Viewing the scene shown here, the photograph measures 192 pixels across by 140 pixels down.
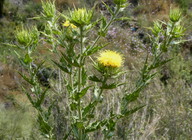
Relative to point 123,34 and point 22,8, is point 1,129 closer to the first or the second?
point 123,34

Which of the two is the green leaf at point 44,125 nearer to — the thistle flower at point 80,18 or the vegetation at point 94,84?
the vegetation at point 94,84

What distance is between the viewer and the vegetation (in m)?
1.25

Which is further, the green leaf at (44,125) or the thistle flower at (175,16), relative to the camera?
the green leaf at (44,125)

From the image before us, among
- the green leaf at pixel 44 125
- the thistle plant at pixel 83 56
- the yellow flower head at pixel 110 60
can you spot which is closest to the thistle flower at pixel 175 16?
the thistle plant at pixel 83 56

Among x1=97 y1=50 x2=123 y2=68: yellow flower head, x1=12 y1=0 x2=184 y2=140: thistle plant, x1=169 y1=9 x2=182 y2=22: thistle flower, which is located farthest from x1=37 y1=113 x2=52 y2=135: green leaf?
x1=169 y1=9 x2=182 y2=22: thistle flower

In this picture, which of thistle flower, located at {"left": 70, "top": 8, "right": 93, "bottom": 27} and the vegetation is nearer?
thistle flower, located at {"left": 70, "top": 8, "right": 93, "bottom": 27}

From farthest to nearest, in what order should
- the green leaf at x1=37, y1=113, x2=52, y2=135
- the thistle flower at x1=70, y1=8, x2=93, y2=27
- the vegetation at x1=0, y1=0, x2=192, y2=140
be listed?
the green leaf at x1=37, y1=113, x2=52, y2=135 < the vegetation at x1=0, y1=0, x2=192, y2=140 < the thistle flower at x1=70, y1=8, x2=93, y2=27

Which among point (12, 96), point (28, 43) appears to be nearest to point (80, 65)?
point (28, 43)

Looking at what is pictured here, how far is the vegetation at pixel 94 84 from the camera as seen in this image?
→ 1247 mm

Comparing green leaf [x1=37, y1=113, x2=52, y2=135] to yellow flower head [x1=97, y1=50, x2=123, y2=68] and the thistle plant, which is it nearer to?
the thistle plant

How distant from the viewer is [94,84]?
5.80 feet

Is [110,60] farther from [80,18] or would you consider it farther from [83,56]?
[80,18]

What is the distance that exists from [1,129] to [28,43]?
212cm

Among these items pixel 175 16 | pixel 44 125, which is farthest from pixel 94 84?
pixel 175 16
